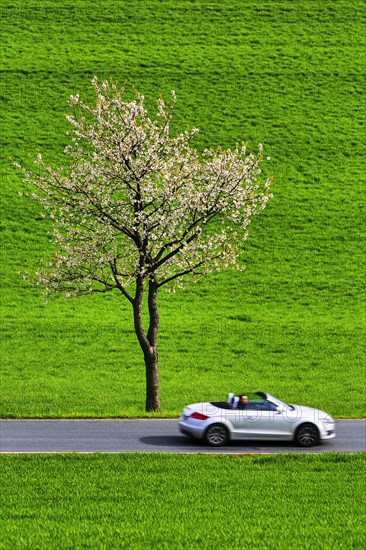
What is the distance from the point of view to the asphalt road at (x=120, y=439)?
19328 millimetres

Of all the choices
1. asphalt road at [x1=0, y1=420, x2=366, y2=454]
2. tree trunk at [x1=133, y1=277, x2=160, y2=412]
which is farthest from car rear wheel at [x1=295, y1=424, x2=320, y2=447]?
tree trunk at [x1=133, y1=277, x2=160, y2=412]

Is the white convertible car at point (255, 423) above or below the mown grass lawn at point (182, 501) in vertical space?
above

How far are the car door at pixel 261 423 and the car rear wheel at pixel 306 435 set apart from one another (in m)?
0.30

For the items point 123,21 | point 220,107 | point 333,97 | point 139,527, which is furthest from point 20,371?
point 123,21

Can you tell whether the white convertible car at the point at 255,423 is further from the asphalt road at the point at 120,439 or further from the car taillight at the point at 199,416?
the asphalt road at the point at 120,439

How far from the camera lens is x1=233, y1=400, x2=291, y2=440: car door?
20.2 m

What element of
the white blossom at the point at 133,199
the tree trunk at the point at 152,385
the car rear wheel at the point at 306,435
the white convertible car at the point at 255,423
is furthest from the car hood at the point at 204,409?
the white blossom at the point at 133,199

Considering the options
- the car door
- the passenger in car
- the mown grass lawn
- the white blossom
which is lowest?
the mown grass lawn

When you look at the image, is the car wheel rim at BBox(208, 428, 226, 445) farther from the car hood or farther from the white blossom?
the white blossom

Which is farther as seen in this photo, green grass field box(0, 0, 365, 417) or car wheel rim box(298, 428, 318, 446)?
green grass field box(0, 0, 365, 417)

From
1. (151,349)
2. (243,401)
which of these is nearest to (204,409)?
(243,401)

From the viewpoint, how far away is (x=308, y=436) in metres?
20.6

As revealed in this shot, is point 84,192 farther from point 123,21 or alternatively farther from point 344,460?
point 123,21

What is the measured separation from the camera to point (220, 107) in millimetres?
56469
